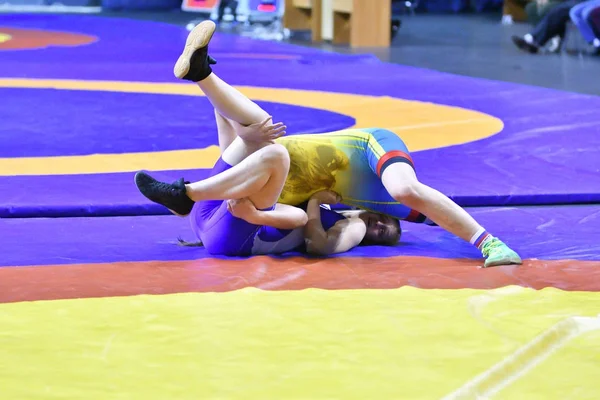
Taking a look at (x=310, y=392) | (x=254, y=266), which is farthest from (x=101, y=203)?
(x=310, y=392)

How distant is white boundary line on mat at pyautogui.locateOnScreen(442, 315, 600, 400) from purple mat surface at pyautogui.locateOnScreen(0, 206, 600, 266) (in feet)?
2.76

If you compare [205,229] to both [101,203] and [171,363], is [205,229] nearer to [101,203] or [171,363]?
[101,203]

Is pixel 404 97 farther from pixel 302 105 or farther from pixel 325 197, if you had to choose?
pixel 325 197

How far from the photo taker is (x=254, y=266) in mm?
3482

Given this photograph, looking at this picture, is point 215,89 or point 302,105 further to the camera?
point 302,105

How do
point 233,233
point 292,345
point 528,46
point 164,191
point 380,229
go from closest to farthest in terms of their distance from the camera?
1. point 292,345
2. point 164,191
3. point 233,233
4. point 380,229
5. point 528,46

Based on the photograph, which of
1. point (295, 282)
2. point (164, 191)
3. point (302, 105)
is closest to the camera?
point (295, 282)

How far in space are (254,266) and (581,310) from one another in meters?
1.12

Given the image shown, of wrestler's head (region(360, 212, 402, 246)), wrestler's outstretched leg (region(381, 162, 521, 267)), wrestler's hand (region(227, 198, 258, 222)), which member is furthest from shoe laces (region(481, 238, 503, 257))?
wrestler's hand (region(227, 198, 258, 222))

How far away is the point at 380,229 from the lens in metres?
3.81

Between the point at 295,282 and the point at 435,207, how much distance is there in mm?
616

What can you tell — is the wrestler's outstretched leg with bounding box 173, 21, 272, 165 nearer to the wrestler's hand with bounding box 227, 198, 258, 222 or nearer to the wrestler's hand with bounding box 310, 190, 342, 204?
the wrestler's hand with bounding box 227, 198, 258, 222

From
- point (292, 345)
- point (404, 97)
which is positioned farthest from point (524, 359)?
point (404, 97)

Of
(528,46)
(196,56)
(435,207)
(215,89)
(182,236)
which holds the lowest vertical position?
(528,46)
